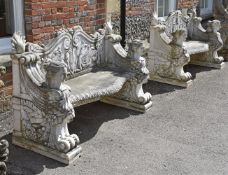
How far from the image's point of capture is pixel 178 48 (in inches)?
245

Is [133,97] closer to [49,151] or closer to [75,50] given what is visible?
[75,50]

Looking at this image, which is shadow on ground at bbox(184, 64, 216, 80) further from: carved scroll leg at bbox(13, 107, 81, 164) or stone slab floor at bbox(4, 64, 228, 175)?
carved scroll leg at bbox(13, 107, 81, 164)

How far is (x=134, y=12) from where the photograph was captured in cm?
687

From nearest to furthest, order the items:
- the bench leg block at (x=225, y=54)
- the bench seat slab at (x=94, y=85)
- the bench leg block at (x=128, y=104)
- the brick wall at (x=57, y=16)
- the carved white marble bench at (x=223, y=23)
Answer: the bench seat slab at (x=94, y=85)
the brick wall at (x=57, y=16)
the bench leg block at (x=128, y=104)
the carved white marble bench at (x=223, y=23)
the bench leg block at (x=225, y=54)

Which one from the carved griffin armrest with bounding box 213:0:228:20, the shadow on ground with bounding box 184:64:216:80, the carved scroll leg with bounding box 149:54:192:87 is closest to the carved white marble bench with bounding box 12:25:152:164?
the carved scroll leg with bounding box 149:54:192:87

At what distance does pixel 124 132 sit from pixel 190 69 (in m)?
3.27

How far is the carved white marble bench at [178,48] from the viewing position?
246 inches

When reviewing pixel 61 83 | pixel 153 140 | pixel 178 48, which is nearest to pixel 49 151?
pixel 61 83

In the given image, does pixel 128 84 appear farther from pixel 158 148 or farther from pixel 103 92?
pixel 158 148

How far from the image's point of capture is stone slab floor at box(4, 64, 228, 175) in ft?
12.7

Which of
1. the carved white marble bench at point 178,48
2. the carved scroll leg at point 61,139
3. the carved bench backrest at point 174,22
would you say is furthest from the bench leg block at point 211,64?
the carved scroll leg at point 61,139

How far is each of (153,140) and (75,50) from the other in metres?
1.43

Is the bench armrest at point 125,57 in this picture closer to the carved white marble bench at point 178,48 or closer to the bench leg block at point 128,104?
the bench leg block at point 128,104

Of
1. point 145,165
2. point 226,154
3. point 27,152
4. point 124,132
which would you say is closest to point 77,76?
point 124,132
